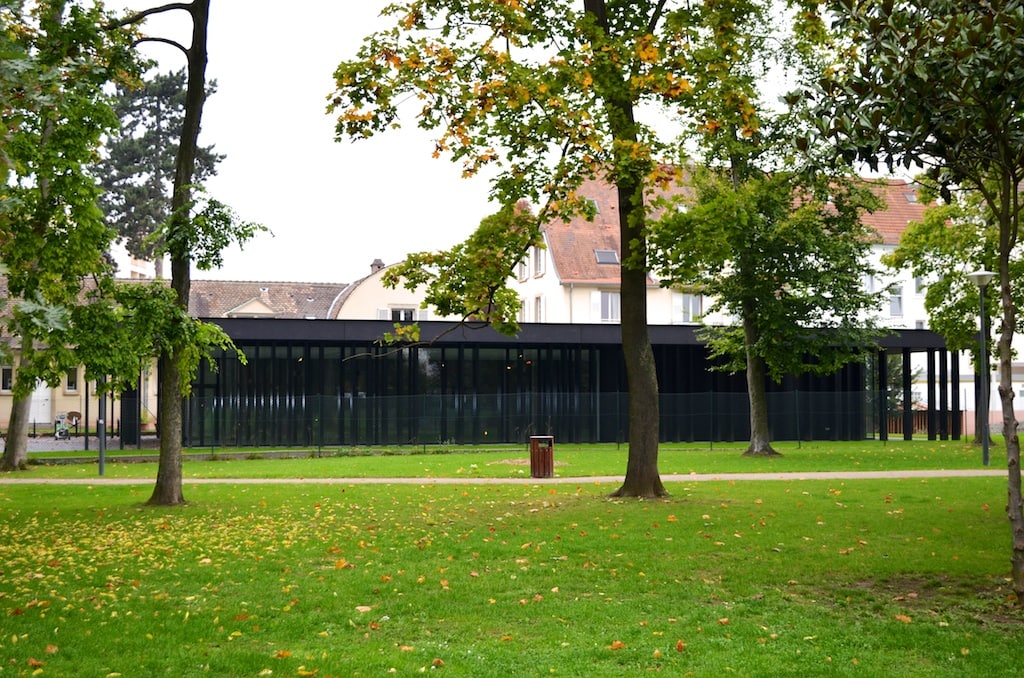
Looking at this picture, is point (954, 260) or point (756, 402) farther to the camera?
point (954, 260)

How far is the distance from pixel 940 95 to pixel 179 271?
38.3 ft

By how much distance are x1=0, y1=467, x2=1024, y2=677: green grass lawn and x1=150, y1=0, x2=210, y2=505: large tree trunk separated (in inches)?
35.8

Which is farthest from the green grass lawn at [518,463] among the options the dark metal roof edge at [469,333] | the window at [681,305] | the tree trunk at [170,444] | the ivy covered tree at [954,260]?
the window at [681,305]

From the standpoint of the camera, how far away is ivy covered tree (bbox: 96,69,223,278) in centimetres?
5109

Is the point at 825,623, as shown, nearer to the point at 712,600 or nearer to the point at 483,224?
the point at 712,600

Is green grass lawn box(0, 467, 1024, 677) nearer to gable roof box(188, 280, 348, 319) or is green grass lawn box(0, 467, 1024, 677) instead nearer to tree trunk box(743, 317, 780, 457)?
tree trunk box(743, 317, 780, 457)

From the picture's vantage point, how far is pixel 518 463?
26859 millimetres

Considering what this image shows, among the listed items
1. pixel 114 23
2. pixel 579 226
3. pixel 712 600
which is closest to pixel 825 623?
pixel 712 600

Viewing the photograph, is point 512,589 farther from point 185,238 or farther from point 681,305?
point 681,305

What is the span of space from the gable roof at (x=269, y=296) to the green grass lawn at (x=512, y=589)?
168ft

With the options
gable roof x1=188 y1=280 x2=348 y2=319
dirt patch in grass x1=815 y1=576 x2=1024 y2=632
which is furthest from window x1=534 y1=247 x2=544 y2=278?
dirt patch in grass x1=815 y1=576 x2=1024 y2=632

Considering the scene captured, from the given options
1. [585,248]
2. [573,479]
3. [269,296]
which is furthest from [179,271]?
[269,296]

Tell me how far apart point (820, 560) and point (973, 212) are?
25944mm

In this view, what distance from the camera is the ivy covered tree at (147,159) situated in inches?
2012
